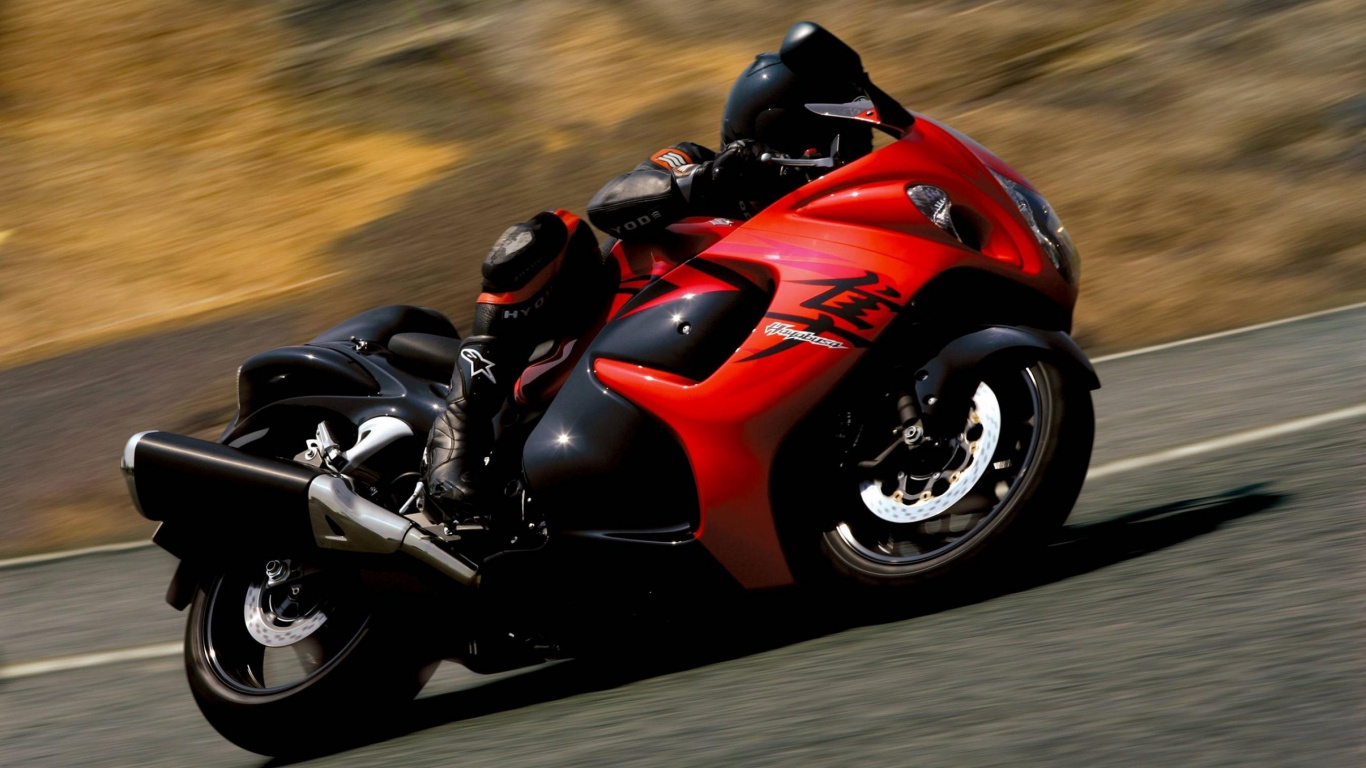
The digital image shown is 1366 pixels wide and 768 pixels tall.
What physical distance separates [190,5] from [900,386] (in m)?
17.3

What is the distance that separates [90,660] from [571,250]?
2972mm

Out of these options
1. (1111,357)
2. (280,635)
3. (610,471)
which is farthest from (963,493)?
(1111,357)

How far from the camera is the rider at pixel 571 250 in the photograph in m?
4.52

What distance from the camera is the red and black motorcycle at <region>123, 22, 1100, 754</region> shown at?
14.3 ft

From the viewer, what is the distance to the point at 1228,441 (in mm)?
6270

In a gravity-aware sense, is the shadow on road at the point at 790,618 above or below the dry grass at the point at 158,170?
above

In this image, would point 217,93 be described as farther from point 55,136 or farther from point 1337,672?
point 1337,672

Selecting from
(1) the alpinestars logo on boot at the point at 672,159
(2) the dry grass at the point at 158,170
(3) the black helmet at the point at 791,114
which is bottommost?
(2) the dry grass at the point at 158,170

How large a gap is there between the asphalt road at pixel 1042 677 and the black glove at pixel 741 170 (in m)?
1.27

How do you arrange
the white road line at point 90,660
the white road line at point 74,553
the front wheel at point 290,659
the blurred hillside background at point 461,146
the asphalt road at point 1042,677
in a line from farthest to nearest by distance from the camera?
the blurred hillside background at point 461,146 → the white road line at point 74,553 → the white road line at point 90,660 → the front wheel at point 290,659 → the asphalt road at point 1042,677

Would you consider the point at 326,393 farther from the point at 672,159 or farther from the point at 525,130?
the point at 525,130

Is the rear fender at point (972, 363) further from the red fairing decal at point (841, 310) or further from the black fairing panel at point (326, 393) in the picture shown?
the black fairing panel at point (326, 393)

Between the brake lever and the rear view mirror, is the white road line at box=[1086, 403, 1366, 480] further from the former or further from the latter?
the rear view mirror

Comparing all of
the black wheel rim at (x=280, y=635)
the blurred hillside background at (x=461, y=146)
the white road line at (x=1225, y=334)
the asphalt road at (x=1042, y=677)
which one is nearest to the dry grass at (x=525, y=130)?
the blurred hillside background at (x=461, y=146)
